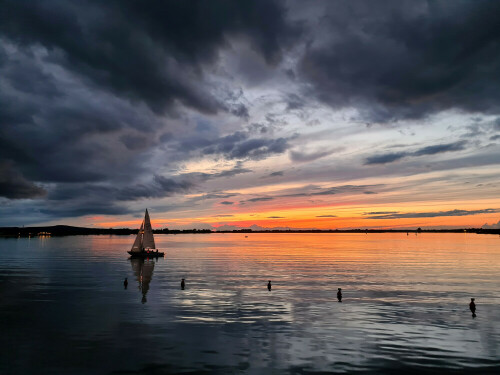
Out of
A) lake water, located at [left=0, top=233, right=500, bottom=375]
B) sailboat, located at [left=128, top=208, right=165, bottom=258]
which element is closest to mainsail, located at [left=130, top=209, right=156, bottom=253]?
sailboat, located at [left=128, top=208, right=165, bottom=258]

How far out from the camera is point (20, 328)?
36344mm

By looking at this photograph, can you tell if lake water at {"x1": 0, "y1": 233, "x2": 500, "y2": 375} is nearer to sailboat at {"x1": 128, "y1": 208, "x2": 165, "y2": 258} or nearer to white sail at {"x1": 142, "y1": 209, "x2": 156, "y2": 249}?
sailboat at {"x1": 128, "y1": 208, "x2": 165, "y2": 258}

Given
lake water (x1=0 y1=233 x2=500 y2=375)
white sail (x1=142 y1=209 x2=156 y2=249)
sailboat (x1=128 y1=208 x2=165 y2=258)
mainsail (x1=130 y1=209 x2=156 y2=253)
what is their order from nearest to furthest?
lake water (x1=0 y1=233 x2=500 y2=375), sailboat (x1=128 y1=208 x2=165 y2=258), mainsail (x1=130 y1=209 x2=156 y2=253), white sail (x1=142 y1=209 x2=156 y2=249)

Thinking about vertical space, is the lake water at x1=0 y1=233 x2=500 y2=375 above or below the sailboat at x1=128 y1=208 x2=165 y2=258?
below

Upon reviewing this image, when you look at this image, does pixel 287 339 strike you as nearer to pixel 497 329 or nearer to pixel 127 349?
pixel 127 349

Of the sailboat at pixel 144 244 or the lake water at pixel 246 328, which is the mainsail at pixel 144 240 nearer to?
the sailboat at pixel 144 244

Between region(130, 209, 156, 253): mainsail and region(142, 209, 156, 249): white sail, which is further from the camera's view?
region(142, 209, 156, 249): white sail

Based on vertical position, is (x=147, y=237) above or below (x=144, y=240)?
above

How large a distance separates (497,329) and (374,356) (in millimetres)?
18010

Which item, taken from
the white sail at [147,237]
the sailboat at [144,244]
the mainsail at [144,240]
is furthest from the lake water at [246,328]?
the white sail at [147,237]

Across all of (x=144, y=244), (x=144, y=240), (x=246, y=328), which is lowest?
(x=246, y=328)

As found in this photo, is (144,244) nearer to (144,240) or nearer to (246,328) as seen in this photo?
(144,240)

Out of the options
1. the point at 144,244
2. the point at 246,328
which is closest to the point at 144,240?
the point at 144,244

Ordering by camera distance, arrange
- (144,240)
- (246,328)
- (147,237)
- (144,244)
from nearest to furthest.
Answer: (246,328)
(144,244)
(144,240)
(147,237)
